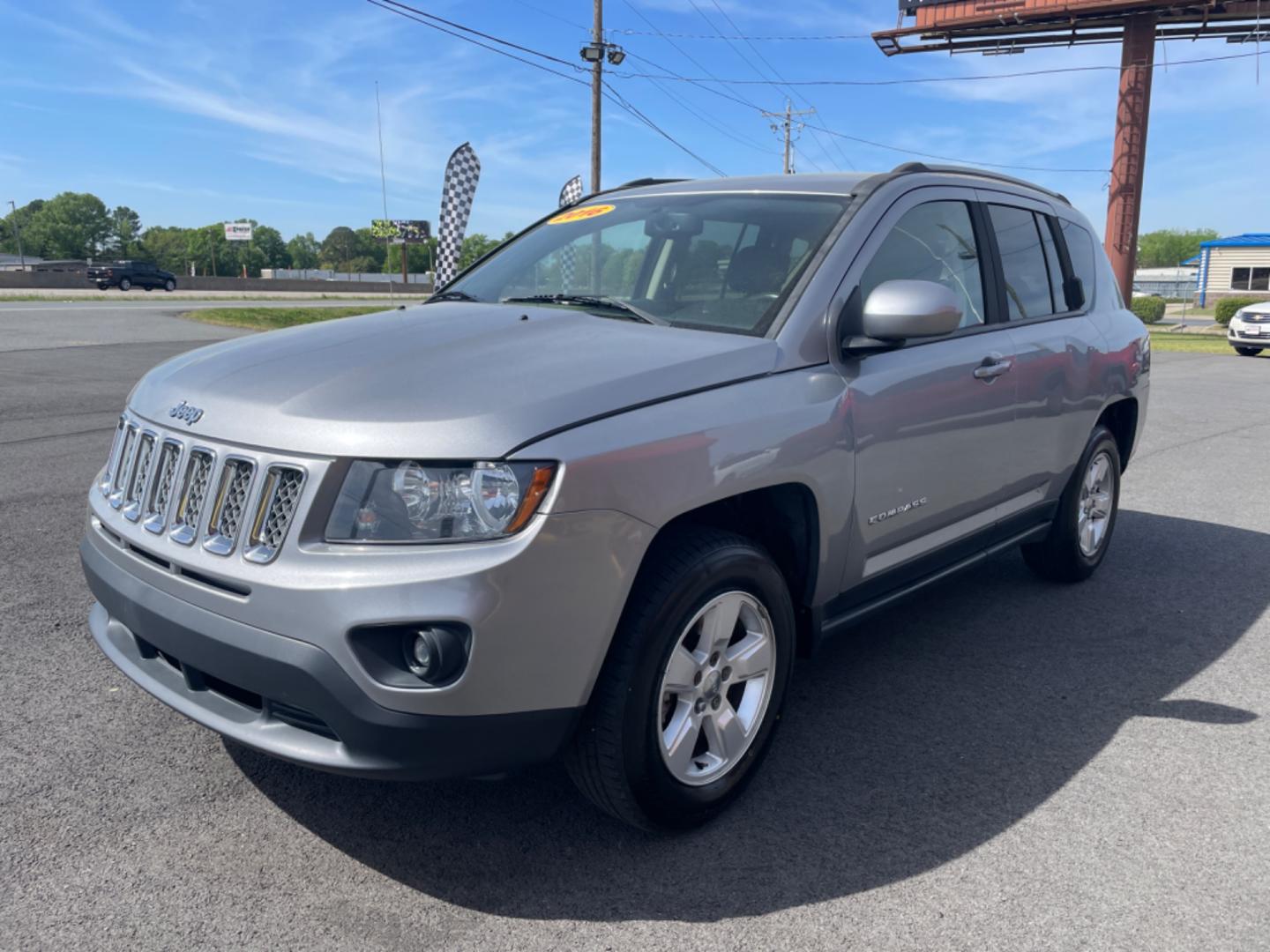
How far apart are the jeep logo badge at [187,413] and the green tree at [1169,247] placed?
555 ft

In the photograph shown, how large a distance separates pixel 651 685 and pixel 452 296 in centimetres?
209

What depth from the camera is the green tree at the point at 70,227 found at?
425 feet

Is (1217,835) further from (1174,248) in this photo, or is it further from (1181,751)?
(1174,248)

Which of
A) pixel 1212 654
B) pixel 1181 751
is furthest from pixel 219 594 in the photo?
pixel 1212 654

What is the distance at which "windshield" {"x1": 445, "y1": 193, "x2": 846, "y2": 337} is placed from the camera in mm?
3293

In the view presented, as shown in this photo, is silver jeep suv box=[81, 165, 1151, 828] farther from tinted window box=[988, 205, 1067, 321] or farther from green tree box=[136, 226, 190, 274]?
green tree box=[136, 226, 190, 274]

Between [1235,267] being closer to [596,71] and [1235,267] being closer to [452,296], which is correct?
[596,71]

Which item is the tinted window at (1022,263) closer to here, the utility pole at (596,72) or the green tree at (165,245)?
the utility pole at (596,72)

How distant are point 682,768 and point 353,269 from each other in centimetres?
15253

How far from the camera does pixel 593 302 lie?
3506 millimetres

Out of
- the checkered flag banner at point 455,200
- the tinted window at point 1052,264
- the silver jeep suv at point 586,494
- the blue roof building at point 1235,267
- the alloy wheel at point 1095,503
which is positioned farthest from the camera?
the blue roof building at point 1235,267

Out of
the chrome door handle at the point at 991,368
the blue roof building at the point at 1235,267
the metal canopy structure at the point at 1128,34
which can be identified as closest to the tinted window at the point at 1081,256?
the chrome door handle at the point at 991,368

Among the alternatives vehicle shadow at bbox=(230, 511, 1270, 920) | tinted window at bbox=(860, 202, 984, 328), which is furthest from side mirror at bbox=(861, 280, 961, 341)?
vehicle shadow at bbox=(230, 511, 1270, 920)

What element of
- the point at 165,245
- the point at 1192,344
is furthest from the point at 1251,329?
the point at 165,245
